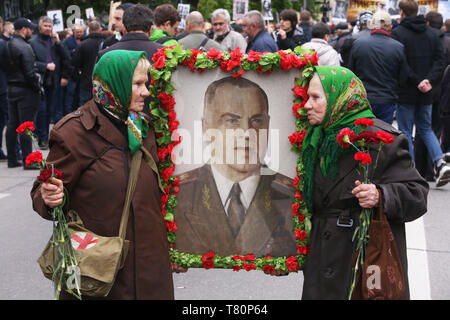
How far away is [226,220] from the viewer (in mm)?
3619

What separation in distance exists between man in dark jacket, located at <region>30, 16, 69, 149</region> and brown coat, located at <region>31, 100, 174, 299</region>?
8842mm

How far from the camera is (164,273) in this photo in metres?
3.45

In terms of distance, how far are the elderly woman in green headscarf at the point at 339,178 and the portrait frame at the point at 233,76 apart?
0.08 m

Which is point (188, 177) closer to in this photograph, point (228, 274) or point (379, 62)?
point (228, 274)

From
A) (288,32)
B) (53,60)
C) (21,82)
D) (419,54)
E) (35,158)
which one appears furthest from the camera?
(53,60)

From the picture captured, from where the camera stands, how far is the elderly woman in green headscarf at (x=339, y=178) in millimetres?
3289

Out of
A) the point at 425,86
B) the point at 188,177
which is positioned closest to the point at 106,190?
the point at 188,177

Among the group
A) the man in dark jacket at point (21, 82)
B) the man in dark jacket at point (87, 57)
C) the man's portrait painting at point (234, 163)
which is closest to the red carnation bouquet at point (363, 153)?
the man's portrait painting at point (234, 163)

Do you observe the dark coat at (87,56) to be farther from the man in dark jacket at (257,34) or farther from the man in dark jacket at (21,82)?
the man in dark jacket at (257,34)

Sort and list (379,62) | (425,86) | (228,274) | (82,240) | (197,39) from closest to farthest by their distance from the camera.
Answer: (82,240) < (228,274) < (197,39) < (379,62) < (425,86)

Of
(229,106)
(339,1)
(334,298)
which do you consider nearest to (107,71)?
(229,106)

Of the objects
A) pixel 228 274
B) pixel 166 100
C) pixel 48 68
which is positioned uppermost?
pixel 166 100

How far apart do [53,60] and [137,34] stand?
749 centimetres
